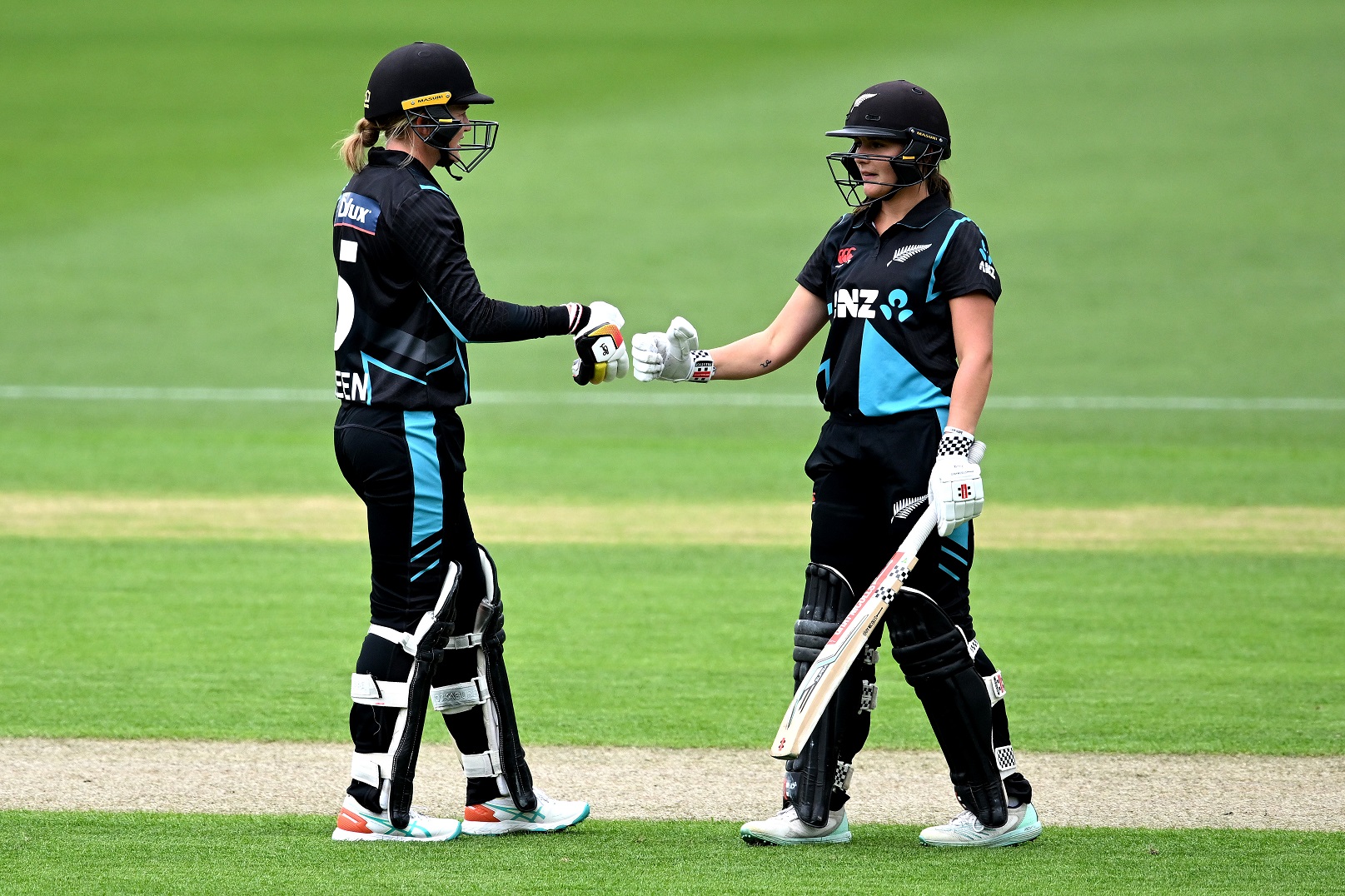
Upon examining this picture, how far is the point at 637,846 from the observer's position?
4.98 meters

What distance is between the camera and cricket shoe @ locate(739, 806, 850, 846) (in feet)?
16.5

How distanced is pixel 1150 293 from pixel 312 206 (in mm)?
14151

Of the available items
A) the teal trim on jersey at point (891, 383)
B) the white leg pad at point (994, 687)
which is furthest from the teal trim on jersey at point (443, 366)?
the white leg pad at point (994, 687)

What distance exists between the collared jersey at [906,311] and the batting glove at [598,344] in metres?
0.63

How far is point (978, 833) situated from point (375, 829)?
173 cm

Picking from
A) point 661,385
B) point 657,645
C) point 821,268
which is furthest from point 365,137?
point 661,385

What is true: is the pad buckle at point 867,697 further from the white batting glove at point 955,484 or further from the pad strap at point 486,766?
the pad strap at point 486,766

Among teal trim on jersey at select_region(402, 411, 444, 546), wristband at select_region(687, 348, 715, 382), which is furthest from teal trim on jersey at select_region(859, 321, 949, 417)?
teal trim on jersey at select_region(402, 411, 444, 546)

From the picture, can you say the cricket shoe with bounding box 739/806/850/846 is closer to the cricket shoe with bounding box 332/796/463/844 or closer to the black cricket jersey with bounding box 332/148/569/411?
the cricket shoe with bounding box 332/796/463/844

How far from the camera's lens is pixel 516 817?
5250mm

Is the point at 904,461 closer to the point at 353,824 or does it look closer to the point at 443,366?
the point at 443,366

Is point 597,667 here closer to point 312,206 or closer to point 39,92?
point 312,206

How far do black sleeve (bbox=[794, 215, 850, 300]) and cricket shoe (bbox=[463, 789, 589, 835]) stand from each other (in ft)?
5.63

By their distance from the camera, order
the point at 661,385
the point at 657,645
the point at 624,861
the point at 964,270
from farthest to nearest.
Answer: the point at 661,385
the point at 657,645
the point at 964,270
the point at 624,861
